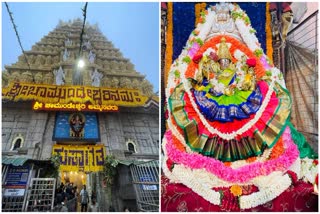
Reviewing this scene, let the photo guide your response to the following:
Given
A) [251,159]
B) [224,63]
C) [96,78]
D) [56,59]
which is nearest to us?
Answer: [251,159]

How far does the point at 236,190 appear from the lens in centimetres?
702

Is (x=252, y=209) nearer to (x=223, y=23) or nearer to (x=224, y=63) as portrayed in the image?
(x=224, y=63)

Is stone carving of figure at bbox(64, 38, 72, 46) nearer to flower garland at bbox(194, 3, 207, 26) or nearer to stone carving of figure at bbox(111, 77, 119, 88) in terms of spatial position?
stone carving of figure at bbox(111, 77, 119, 88)

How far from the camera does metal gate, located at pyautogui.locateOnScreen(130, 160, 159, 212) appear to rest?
7285 millimetres

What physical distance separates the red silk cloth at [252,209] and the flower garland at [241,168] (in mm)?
449

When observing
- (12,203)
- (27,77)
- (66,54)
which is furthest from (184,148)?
(66,54)

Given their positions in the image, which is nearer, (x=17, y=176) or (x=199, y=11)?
(x=17, y=176)

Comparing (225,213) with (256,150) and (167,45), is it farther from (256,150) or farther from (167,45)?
(167,45)

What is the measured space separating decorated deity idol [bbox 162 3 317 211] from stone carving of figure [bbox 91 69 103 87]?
8.04ft

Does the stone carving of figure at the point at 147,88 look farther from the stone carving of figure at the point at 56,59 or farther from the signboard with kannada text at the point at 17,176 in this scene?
the signboard with kannada text at the point at 17,176

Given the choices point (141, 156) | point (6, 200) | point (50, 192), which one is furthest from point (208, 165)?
point (6, 200)

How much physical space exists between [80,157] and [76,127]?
73 centimetres

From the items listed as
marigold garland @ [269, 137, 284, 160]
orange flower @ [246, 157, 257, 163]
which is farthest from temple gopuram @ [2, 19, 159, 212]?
marigold garland @ [269, 137, 284, 160]

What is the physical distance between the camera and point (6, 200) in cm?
699
